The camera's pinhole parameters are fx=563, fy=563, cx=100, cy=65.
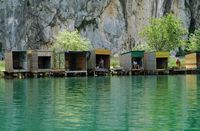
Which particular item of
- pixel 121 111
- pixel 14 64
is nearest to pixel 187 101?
pixel 121 111

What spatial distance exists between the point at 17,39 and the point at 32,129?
105 metres

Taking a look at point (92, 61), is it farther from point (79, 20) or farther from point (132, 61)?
point (79, 20)

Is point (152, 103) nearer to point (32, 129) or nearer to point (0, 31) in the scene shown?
point (32, 129)

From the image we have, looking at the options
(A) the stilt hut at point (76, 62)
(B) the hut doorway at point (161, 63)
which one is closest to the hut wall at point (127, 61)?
(B) the hut doorway at point (161, 63)

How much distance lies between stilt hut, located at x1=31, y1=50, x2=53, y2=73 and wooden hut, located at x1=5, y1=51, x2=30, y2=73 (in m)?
0.93

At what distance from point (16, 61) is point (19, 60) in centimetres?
86

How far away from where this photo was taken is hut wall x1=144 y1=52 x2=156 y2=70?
3652 inches

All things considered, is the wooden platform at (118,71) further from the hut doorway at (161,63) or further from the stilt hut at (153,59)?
the hut doorway at (161,63)

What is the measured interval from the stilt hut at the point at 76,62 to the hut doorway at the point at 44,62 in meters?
3.00

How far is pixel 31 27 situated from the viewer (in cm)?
13112

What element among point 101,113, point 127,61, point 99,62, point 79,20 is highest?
point 79,20

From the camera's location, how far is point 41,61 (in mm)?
Answer: 92250

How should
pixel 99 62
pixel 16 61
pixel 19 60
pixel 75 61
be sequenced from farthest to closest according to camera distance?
pixel 75 61 → pixel 99 62 → pixel 16 61 → pixel 19 60

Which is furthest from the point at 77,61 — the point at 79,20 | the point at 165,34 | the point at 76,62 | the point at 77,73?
the point at 79,20
